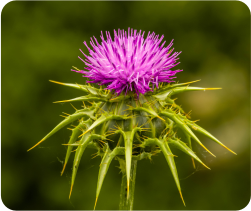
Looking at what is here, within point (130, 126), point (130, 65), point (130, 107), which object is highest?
point (130, 65)

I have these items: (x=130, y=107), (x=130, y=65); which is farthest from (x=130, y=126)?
(x=130, y=65)

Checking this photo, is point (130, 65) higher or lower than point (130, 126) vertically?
higher

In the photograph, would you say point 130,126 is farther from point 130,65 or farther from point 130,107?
point 130,65

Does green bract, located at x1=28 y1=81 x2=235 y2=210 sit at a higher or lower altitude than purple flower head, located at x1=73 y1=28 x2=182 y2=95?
lower

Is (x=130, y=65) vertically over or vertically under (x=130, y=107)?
over

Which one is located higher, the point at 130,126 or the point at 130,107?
the point at 130,107

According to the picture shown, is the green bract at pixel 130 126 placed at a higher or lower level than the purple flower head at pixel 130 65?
lower

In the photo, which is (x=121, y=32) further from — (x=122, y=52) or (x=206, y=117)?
(x=206, y=117)

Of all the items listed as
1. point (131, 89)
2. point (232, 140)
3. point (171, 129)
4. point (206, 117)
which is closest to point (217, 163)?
point (232, 140)
